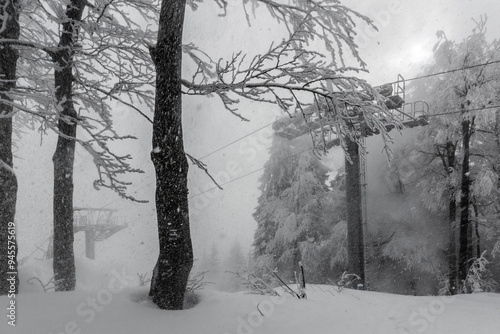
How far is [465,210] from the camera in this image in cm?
1255

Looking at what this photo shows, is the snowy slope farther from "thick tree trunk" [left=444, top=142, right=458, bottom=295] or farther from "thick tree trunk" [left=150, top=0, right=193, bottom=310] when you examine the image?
"thick tree trunk" [left=444, top=142, right=458, bottom=295]

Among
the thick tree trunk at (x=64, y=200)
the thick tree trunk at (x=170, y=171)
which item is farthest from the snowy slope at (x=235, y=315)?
the thick tree trunk at (x=64, y=200)

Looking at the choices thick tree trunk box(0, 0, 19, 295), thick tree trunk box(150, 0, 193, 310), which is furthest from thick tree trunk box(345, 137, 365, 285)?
thick tree trunk box(0, 0, 19, 295)

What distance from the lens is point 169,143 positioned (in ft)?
12.9

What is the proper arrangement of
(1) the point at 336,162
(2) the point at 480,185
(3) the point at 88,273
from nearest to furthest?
(3) the point at 88,273 → (2) the point at 480,185 → (1) the point at 336,162

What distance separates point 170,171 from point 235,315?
1.74 meters

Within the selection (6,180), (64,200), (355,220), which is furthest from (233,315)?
(355,220)

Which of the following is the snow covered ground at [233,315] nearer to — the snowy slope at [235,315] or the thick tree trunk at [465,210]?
the snowy slope at [235,315]

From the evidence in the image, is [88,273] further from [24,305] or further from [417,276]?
[417,276]

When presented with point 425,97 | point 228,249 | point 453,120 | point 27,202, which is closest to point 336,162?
point 425,97

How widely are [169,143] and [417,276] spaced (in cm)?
1410

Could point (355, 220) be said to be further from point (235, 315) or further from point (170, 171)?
point (170, 171)

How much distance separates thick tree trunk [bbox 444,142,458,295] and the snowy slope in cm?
983

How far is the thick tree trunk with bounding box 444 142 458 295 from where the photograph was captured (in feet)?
43.9
